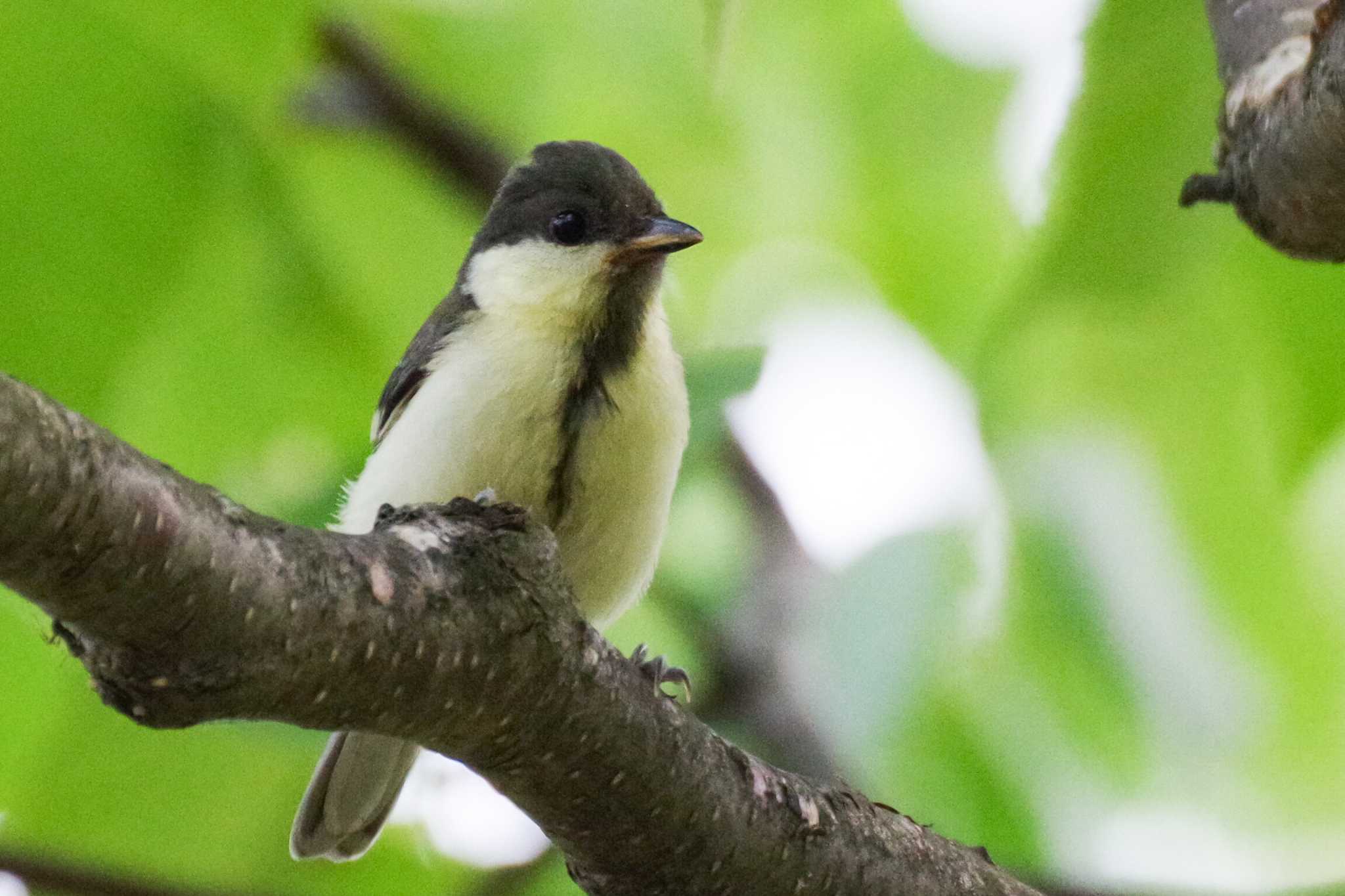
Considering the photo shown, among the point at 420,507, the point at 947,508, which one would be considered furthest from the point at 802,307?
the point at 420,507

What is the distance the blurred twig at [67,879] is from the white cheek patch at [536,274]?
1.46 metres

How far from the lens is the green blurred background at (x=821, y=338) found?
2.32 meters

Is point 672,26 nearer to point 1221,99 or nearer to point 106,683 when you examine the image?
point 1221,99

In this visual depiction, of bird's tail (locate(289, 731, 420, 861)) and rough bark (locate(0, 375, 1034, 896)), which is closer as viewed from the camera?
rough bark (locate(0, 375, 1034, 896))

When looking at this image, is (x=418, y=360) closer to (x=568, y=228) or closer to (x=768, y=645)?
(x=568, y=228)

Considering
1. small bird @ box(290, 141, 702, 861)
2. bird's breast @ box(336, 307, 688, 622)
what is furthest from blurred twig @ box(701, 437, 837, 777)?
bird's breast @ box(336, 307, 688, 622)

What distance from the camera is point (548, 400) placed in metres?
3.09

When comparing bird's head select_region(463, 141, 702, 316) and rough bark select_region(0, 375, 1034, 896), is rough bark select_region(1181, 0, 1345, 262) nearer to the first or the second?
rough bark select_region(0, 375, 1034, 896)

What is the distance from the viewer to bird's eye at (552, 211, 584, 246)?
11.8 feet

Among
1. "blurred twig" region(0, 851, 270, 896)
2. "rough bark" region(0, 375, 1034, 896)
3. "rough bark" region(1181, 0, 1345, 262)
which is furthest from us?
"blurred twig" region(0, 851, 270, 896)

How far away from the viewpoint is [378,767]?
3615 millimetres

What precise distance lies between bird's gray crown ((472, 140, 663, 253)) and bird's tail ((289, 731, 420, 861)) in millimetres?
1227

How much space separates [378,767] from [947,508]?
1.47m

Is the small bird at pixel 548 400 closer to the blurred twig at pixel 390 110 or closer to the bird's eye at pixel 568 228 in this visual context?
the bird's eye at pixel 568 228
